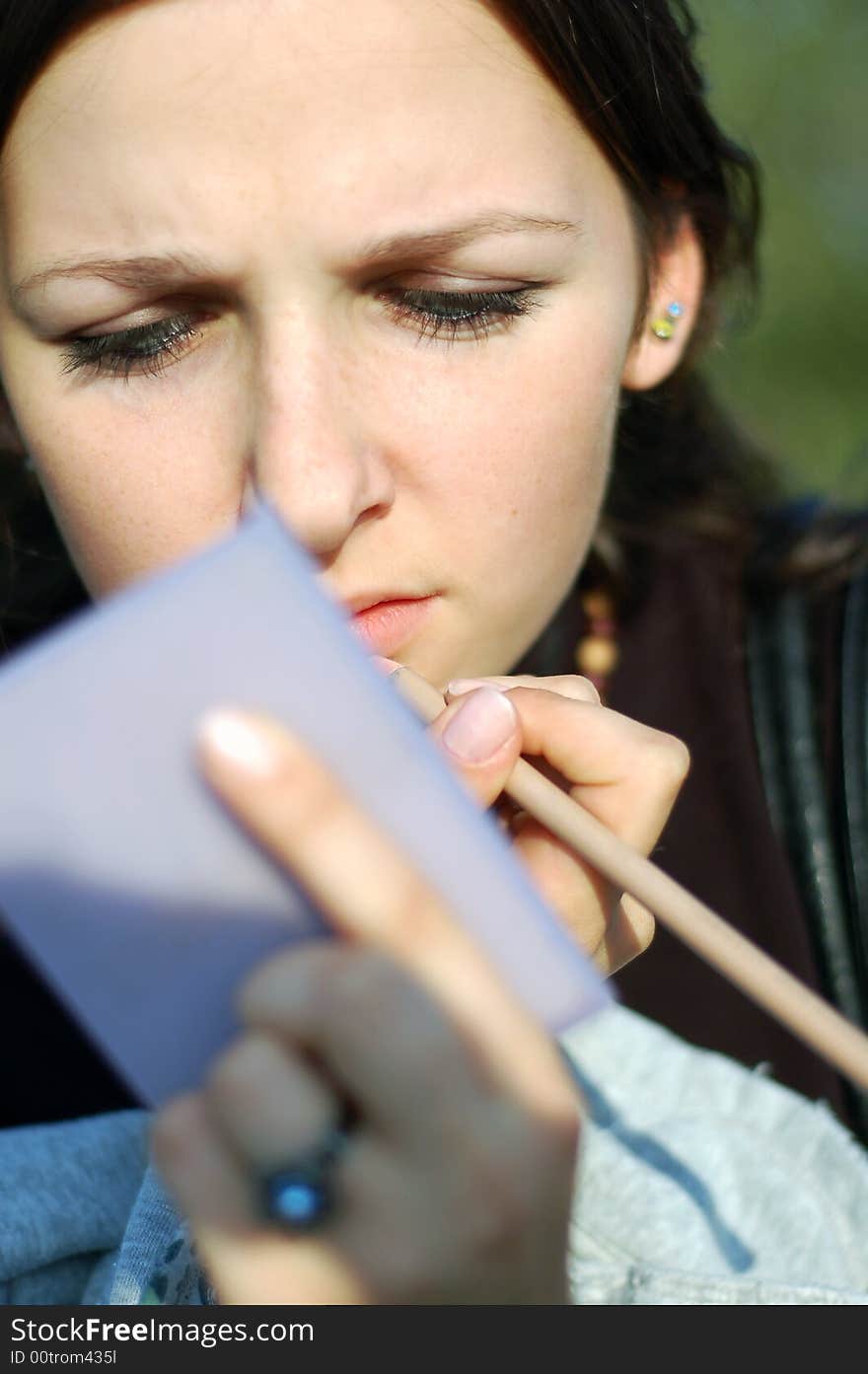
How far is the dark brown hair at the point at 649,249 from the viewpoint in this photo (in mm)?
1083

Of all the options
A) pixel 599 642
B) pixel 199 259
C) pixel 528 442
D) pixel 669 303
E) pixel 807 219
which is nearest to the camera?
pixel 199 259

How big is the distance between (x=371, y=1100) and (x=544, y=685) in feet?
1.41

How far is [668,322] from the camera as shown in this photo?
1.38m

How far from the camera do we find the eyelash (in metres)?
1.05

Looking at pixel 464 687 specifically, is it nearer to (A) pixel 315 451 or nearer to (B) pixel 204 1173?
(A) pixel 315 451

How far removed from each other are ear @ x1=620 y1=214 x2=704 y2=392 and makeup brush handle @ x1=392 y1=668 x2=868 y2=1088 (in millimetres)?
690

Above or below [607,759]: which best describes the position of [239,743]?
above

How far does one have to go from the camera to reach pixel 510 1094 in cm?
57

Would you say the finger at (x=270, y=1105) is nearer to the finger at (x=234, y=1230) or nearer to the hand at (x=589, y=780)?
the finger at (x=234, y=1230)

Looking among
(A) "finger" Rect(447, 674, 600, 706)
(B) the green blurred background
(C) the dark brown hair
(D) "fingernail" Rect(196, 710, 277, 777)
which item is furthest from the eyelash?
(B) the green blurred background

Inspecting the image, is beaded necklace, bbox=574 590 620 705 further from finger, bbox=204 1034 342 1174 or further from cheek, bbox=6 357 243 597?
finger, bbox=204 1034 342 1174

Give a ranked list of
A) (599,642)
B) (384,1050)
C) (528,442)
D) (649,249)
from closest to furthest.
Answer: (384,1050), (528,442), (649,249), (599,642)

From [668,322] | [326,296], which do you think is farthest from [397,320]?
[668,322]
